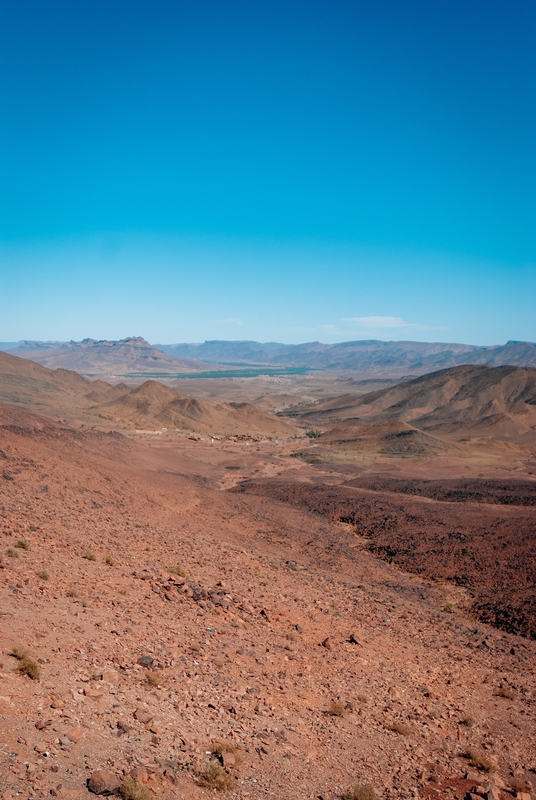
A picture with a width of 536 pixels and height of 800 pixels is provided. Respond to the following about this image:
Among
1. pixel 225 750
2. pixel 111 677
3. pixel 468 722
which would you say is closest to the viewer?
pixel 225 750

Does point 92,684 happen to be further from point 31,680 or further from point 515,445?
point 515,445

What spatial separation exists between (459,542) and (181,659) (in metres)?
22.1

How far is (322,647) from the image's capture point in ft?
45.0

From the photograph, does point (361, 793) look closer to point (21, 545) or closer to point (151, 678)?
point (151, 678)

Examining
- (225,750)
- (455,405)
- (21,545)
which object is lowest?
(225,750)

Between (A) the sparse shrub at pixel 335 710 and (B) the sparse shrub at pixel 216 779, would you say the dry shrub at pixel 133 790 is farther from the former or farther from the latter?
(A) the sparse shrub at pixel 335 710

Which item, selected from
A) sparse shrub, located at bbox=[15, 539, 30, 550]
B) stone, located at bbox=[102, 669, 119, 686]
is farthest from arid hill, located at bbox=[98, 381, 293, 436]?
stone, located at bbox=[102, 669, 119, 686]

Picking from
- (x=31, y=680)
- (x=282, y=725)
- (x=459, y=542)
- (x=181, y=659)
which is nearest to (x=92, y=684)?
(x=31, y=680)

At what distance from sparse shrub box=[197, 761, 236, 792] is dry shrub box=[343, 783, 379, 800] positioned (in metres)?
1.89

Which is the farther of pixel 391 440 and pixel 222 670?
pixel 391 440

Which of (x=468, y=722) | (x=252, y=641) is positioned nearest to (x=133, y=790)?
(x=252, y=641)

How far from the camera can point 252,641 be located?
12.8 metres

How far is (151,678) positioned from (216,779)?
2.69 m

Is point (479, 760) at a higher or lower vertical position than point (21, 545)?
lower
